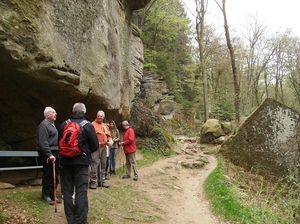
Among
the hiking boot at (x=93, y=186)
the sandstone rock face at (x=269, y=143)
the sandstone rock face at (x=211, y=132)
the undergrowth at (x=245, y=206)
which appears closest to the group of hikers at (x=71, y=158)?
the hiking boot at (x=93, y=186)

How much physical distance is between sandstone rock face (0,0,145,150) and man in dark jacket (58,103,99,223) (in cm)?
197

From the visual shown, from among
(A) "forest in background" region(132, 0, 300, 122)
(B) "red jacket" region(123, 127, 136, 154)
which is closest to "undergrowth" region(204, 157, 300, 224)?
(B) "red jacket" region(123, 127, 136, 154)

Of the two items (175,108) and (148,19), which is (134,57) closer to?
(175,108)

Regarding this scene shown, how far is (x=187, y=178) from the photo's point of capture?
9.67m

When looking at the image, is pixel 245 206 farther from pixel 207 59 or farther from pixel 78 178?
pixel 207 59

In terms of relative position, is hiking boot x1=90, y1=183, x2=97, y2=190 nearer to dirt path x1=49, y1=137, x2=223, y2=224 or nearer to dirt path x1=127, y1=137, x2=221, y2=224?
dirt path x1=49, y1=137, x2=223, y2=224

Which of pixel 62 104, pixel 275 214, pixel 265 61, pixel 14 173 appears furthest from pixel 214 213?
pixel 265 61

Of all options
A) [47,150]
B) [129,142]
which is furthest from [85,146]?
[129,142]

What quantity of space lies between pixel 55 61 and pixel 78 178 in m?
2.85

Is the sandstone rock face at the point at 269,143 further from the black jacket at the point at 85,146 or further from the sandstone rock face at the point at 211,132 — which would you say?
the black jacket at the point at 85,146

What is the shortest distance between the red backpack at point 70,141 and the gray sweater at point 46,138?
794 millimetres

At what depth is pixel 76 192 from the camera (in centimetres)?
420

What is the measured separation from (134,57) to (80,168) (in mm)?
10829

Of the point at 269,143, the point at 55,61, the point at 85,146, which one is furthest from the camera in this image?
the point at 269,143
